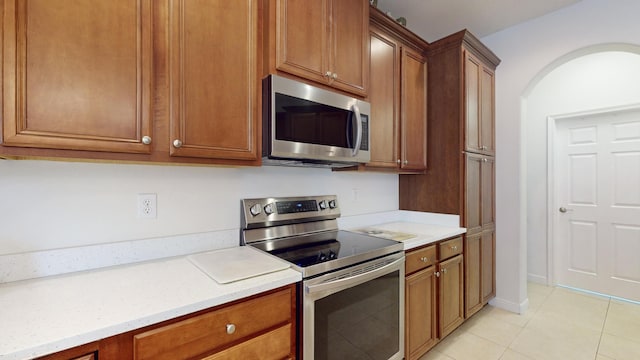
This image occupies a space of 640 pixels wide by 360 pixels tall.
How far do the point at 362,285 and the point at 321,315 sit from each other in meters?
0.30

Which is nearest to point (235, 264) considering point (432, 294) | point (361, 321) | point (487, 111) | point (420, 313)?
point (361, 321)

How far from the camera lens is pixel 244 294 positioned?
104 centimetres

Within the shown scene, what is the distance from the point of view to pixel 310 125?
1.55m

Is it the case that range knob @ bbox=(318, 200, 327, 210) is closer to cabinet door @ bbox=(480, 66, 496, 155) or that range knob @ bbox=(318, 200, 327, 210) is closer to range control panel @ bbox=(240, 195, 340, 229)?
range control panel @ bbox=(240, 195, 340, 229)

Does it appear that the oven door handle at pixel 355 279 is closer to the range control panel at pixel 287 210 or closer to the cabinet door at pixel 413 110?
the range control panel at pixel 287 210

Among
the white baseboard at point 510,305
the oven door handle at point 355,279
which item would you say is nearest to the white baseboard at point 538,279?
the white baseboard at point 510,305

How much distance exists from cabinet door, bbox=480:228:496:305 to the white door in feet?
4.25

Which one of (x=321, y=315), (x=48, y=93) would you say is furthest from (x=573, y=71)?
(x=48, y=93)

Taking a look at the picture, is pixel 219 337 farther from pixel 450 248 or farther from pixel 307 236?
pixel 450 248

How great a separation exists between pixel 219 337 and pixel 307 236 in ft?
3.05

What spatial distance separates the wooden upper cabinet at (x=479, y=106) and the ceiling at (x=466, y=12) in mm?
390

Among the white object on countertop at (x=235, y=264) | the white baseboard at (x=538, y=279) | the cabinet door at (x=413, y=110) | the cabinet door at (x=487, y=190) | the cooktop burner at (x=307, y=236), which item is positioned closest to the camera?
the white object on countertop at (x=235, y=264)

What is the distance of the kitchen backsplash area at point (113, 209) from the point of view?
3.63 feet

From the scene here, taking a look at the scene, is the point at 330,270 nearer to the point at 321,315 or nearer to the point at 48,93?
the point at 321,315
